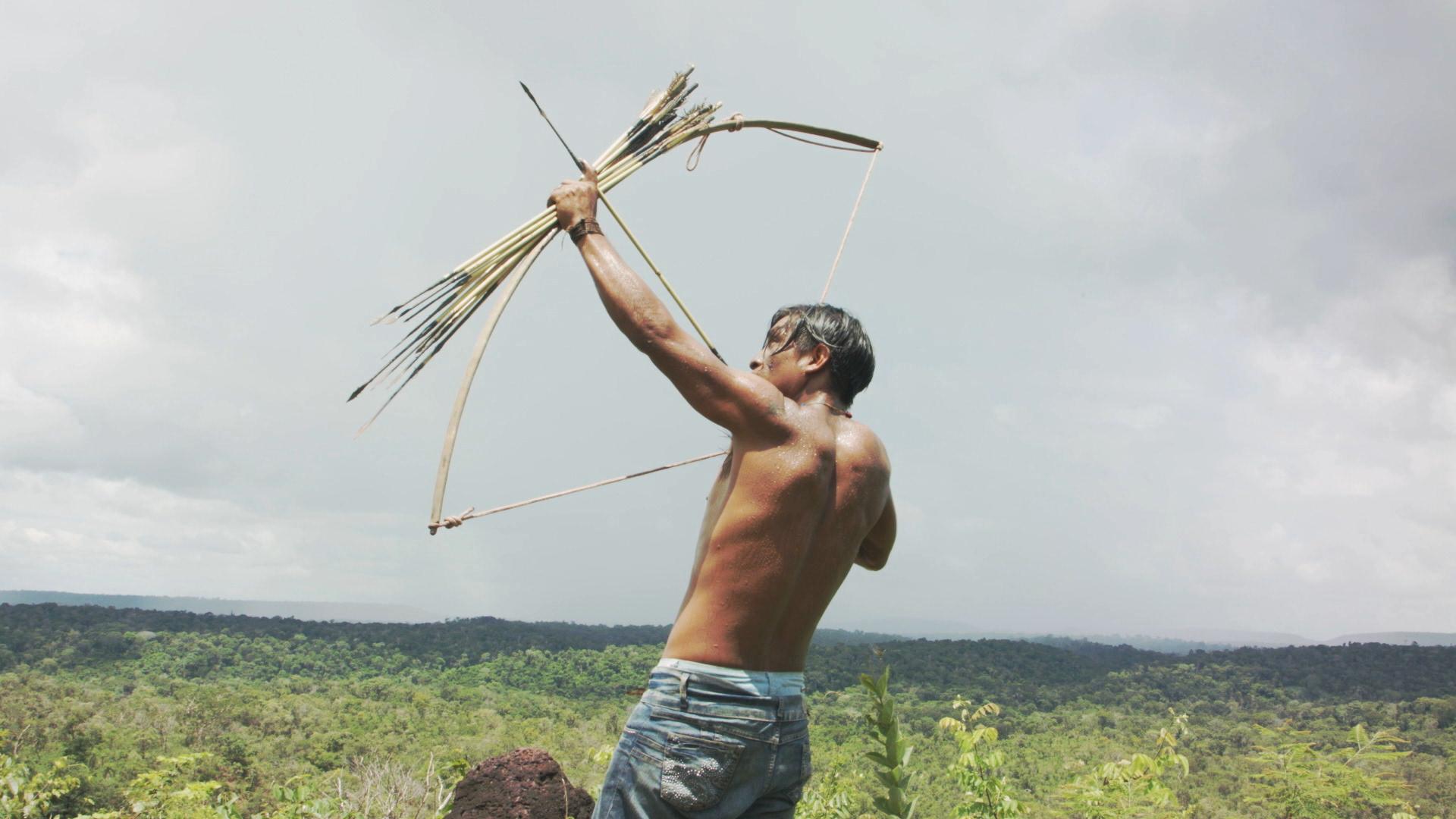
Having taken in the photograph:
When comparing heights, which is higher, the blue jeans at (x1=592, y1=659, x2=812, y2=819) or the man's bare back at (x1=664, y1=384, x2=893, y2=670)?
the man's bare back at (x1=664, y1=384, x2=893, y2=670)

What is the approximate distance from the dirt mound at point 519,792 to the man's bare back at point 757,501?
2941 millimetres

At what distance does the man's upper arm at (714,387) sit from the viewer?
218cm

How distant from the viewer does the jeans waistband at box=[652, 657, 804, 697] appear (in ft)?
7.02

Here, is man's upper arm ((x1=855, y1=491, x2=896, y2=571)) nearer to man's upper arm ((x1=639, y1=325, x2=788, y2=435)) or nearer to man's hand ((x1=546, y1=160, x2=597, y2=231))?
man's upper arm ((x1=639, y1=325, x2=788, y2=435))

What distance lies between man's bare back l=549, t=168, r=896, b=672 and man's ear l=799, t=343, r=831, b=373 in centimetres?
16

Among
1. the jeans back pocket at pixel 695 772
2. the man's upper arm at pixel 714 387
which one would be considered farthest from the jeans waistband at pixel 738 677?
the man's upper arm at pixel 714 387

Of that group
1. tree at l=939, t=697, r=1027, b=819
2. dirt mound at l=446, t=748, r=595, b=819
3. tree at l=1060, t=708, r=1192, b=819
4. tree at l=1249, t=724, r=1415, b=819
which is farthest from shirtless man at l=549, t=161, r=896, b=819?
tree at l=1249, t=724, r=1415, b=819

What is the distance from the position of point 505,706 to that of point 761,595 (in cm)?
4493

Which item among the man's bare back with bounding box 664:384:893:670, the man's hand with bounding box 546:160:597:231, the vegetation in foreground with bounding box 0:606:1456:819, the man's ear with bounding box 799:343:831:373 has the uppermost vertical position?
the man's hand with bounding box 546:160:597:231

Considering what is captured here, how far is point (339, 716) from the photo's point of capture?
138 ft

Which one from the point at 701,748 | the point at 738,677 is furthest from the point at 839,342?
the point at 701,748

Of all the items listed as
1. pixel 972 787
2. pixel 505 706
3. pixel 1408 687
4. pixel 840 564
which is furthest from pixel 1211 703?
pixel 840 564

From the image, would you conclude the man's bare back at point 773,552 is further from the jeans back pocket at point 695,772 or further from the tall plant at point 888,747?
the tall plant at point 888,747

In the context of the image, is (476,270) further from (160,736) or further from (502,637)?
(502,637)
